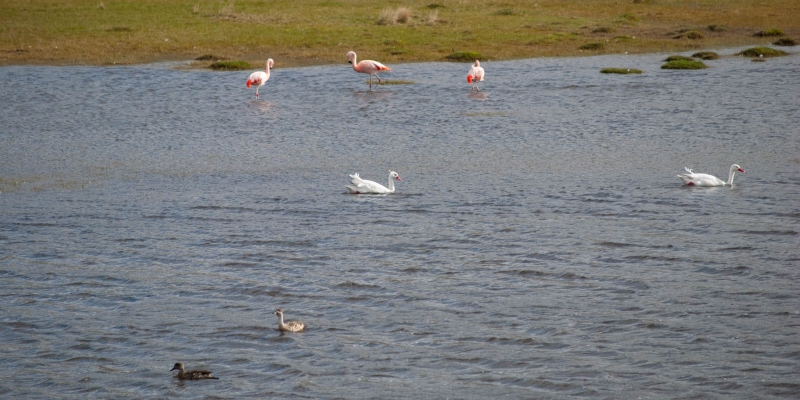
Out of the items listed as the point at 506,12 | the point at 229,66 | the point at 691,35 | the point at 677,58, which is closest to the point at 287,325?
the point at 229,66

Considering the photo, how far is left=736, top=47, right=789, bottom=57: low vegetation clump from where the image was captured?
30406 mm

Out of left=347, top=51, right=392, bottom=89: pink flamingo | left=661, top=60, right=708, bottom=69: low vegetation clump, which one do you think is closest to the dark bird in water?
left=347, top=51, right=392, bottom=89: pink flamingo

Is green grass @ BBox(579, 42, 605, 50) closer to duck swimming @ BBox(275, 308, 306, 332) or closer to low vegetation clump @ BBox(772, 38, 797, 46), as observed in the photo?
low vegetation clump @ BBox(772, 38, 797, 46)

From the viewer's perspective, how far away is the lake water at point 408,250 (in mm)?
8984

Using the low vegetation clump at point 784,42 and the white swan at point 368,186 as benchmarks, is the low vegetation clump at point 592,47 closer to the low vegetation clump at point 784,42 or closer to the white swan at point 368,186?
the low vegetation clump at point 784,42

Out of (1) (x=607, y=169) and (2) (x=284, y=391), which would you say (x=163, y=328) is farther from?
(1) (x=607, y=169)

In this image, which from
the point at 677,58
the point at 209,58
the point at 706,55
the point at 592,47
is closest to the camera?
the point at 677,58

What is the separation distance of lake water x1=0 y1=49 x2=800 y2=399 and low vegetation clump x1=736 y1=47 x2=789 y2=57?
290 inches

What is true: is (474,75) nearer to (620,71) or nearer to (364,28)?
(620,71)

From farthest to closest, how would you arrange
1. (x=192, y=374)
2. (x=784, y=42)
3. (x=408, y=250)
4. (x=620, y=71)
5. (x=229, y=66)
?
(x=784, y=42) < (x=229, y=66) < (x=620, y=71) < (x=408, y=250) < (x=192, y=374)

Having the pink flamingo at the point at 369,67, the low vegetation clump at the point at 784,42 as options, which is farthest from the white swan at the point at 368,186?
the low vegetation clump at the point at 784,42

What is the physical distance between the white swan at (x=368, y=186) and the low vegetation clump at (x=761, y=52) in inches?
754

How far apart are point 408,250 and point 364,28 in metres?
24.5

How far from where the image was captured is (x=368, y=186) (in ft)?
51.4
